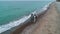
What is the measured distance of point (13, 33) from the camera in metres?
6.69

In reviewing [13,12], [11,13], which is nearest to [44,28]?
[11,13]

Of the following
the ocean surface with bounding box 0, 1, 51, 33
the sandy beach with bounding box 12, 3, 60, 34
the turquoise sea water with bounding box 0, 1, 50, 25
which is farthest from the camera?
the turquoise sea water with bounding box 0, 1, 50, 25

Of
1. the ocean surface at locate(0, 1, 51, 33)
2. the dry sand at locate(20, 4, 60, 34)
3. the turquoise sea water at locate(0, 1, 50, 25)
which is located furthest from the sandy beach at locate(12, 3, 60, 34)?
the turquoise sea water at locate(0, 1, 50, 25)

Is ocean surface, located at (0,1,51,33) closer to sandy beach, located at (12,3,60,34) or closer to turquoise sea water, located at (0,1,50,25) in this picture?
turquoise sea water, located at (0,1,50,25)

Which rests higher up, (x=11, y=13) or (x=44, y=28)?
(x=44, y=28)

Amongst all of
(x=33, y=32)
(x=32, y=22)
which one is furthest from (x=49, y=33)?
(x=32, y=22)

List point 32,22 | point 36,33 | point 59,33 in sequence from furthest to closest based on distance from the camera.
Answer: point 32,22 < point 36,33 < point 59,33

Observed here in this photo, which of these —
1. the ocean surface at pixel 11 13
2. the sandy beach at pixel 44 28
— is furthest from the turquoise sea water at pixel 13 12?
the sandy beach at pixel 44 28

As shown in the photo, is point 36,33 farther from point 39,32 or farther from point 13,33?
point 13,33

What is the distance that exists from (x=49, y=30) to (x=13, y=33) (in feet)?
5.36

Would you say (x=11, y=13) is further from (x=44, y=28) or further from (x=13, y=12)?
(x=44, y=28)

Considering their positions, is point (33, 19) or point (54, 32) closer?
point (54, 32)

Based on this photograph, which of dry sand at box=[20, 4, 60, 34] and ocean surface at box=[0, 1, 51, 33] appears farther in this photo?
ocean surface at box=[0, 1, 51, 33]

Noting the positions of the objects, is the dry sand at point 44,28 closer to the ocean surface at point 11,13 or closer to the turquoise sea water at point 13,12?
the ocean surface at point 11,13
